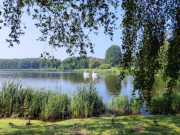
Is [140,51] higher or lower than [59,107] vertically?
higher

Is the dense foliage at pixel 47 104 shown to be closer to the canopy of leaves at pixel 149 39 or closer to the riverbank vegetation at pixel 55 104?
the riverbank vegetation at pixel 55 104

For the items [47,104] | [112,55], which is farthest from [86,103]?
[112,55]

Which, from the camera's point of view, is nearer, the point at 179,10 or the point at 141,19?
the point at 179,10

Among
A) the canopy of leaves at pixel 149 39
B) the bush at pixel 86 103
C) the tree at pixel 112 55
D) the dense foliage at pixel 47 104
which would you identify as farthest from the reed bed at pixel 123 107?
the tree at pixel 112 55

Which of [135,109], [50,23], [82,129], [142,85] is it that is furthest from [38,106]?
[142,85]

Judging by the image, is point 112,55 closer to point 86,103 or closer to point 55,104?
point 86,103

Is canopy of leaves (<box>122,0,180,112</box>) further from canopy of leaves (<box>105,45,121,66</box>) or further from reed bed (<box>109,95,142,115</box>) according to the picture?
canopy of leaves (<box>105,45,121,66</box>)

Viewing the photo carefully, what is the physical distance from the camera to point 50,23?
5168mm

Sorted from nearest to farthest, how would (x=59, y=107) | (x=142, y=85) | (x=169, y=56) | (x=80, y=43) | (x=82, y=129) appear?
(x=169, y=56) < (x=142, y=85) < (x=80, y=43) < (x=82, y=129) < (x=59, y=107)

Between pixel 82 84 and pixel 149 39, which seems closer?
pixel 149 39

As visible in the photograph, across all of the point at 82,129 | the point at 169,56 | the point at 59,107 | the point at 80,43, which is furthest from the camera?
the point at 59,107

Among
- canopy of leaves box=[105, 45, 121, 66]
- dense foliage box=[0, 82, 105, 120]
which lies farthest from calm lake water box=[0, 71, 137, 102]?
canopy of leaves box=[105, 45, 121, 66]

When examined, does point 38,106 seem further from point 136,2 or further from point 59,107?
point 136,2

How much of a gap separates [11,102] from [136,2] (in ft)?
26.8
